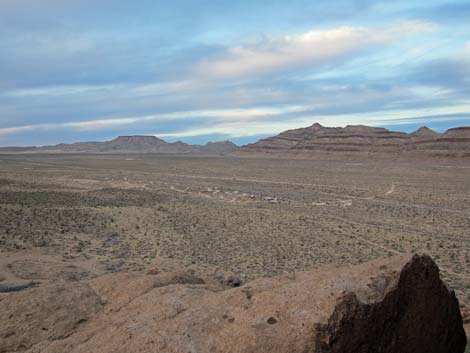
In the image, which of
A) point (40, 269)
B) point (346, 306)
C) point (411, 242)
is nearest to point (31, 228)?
point (40, 269)

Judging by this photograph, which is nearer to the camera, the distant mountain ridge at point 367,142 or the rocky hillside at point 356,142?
the distant mountain ridge at point 367,142

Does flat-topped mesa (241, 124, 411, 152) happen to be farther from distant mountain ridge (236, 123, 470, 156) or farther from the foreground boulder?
the foreground boulder

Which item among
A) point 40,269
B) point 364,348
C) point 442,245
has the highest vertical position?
point 364,348

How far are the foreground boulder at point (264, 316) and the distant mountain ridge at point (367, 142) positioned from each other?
89.2 meters

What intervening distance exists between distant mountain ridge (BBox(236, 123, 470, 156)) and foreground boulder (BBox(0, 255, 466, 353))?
89.2 m

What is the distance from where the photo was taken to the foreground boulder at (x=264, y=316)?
4223 millimetres

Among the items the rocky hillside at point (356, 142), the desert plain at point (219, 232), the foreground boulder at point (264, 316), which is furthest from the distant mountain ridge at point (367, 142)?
the foreground boulder at point (264, 316)

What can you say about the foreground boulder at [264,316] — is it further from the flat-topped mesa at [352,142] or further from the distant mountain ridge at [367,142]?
the flat-topped mesa at [352,142]

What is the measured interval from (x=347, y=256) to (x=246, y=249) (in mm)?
3582

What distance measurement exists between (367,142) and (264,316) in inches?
4457

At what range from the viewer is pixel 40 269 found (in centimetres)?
1161

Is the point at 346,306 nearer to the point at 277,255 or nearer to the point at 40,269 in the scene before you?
the point at 40,269

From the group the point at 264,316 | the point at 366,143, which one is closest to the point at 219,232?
the point at 264,316

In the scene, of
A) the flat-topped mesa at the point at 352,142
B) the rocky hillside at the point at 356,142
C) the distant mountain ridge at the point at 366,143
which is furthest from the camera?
the flat-topped mesa at the point at 352,142
